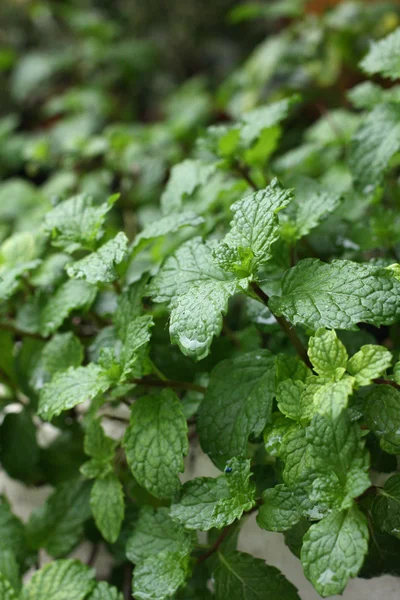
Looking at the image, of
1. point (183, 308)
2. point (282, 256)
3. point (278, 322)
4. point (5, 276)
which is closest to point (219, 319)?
point (183, 308)

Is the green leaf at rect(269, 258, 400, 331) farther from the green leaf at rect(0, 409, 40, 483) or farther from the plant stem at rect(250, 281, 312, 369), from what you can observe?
the green leaf at rect(0, 409, 40, 483)

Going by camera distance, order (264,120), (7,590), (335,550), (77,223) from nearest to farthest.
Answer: (335,550) → (7,590) → (77,223) → (264,120)

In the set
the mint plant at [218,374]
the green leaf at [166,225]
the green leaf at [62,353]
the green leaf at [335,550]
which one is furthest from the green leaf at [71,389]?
the green leaf at [335,550]

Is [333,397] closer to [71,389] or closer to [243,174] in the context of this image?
[71,389]

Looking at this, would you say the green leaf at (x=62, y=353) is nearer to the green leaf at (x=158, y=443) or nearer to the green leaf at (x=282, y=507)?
the green leaf at (x=158, y=443)

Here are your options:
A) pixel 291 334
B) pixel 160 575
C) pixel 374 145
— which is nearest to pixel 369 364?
pixel 291 334

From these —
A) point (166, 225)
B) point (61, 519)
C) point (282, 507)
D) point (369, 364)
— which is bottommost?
point (61, 519)
